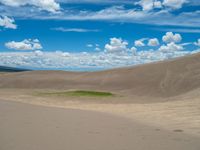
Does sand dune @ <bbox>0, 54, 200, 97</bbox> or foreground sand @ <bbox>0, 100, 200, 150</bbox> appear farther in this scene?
sand dune @ <bbox>0, 54, 200, 97</bbox>

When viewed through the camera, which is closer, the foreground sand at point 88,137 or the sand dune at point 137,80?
the foreground sand at point 88,137

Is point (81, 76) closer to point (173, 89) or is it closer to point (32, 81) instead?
point (32, 81)

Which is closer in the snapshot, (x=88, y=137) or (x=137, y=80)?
(x=88, y=137)

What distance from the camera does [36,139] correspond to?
944cm

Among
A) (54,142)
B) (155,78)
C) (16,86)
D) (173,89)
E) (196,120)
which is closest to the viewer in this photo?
(54,142)

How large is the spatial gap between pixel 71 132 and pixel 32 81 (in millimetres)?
56005

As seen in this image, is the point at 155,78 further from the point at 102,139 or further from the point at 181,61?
the point at 102,139

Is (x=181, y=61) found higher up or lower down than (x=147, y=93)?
higher up

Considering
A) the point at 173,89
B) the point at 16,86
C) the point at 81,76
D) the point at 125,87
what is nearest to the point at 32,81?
the point at 16,86

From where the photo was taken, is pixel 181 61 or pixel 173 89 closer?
pixel 173 89

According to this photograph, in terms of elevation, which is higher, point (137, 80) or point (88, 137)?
point (137, 80)

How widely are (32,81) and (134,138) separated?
57.5m

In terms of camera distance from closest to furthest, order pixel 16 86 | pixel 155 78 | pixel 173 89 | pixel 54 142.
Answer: pixel 54 142, pixel 173 89, pixel 155 78, pixel 16 86

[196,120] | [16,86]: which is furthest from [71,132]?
[16,86]
